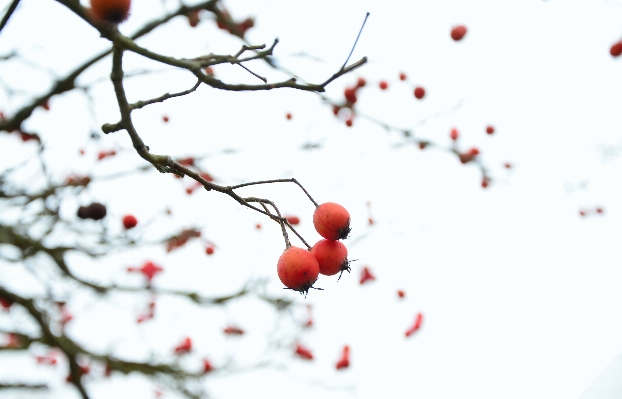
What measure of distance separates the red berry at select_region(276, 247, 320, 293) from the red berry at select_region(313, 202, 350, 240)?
115 millimetres

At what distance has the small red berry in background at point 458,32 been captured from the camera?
A: 459cm

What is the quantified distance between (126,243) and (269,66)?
6.00 feet

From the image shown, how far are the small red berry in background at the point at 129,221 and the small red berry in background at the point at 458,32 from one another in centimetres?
376

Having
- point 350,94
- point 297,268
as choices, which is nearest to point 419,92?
point 350,94

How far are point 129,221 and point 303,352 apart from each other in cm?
259

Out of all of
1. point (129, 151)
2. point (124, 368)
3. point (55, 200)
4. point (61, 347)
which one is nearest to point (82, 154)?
point (129, 151)

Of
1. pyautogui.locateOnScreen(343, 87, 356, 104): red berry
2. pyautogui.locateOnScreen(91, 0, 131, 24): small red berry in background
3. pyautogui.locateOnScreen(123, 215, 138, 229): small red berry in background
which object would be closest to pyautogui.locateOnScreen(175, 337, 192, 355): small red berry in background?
pyautogui.locateOnScreen(123, 215, 138, 229): small red berry in background

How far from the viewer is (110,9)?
104 centimetres

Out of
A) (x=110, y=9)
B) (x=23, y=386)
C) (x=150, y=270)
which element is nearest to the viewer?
(x=110, y=9)

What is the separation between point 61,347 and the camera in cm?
236

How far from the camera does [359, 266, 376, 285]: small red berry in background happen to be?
5340 millimetres

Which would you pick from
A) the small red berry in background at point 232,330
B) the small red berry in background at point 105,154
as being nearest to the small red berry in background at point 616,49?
the small red berry in background at point 232,330

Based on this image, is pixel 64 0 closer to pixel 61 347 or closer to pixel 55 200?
pixel 61 347

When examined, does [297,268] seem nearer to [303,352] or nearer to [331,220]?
[331,220]
